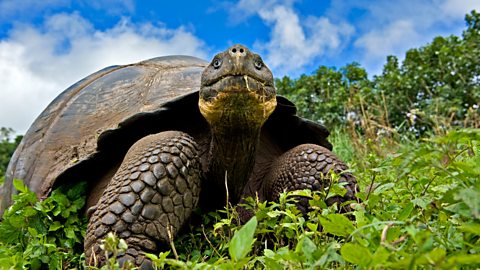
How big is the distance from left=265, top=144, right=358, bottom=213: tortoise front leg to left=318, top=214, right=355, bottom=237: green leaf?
4.76 ft

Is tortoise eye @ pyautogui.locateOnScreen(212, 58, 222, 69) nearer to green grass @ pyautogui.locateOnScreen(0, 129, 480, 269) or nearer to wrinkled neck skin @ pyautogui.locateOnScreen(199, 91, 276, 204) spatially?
wrinkled neck skin @ pyautogui.locateOnScreen(199, 91, 276, 204)

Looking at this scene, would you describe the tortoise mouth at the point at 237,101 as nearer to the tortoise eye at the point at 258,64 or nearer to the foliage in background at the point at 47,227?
the tortoise eye at the point at 258,64

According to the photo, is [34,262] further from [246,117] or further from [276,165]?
[276,165]

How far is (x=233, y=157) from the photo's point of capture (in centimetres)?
271

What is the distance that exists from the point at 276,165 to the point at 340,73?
27.7 feet

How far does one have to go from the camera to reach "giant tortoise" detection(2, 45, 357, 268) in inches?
88.5

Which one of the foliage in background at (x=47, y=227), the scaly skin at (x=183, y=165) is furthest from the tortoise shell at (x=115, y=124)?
the scaly skin at (x=183, y=165)

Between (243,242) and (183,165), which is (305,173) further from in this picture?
(243,242)

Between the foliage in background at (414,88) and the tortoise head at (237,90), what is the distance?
219 inches

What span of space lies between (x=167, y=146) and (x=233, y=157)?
17.4 inches

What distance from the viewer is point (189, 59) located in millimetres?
4016

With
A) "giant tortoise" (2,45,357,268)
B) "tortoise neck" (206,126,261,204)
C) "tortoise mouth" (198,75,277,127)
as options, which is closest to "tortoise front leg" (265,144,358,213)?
"giant tortoise" (2,45,357,268)

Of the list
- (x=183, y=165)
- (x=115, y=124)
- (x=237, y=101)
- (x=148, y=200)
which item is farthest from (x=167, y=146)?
(x=115, y=124)

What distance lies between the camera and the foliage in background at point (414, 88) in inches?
334
